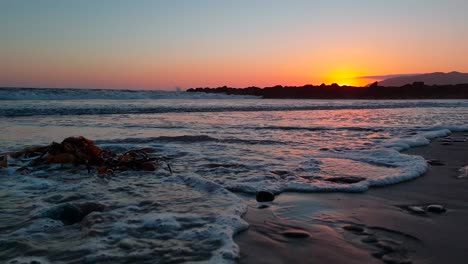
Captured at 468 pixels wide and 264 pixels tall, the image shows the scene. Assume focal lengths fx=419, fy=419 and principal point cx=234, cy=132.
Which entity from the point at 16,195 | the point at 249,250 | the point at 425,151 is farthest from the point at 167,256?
the point at 425,151

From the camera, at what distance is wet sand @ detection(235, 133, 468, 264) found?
3170mm

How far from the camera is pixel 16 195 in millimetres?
4848

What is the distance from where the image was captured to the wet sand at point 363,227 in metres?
3.17

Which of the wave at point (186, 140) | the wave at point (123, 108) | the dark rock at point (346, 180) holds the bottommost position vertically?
the wave at point (186, 140)

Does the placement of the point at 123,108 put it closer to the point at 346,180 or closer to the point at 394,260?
the point at 346,180

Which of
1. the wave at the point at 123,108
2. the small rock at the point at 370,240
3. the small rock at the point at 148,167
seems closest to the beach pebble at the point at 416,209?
the small rock at the point at 370,240

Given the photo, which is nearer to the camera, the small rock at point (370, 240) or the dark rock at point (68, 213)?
the small rock at point (370, 240)

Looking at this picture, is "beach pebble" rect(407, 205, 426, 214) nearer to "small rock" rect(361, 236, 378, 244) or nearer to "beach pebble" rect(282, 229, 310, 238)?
"small rock" rect(361, 236, 378, 244)

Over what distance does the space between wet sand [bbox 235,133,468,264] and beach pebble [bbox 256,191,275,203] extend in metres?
0.08

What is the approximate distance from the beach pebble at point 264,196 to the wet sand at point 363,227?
0.08 metres

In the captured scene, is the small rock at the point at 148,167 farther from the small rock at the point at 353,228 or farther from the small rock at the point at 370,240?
the small rock at the point at 370,240

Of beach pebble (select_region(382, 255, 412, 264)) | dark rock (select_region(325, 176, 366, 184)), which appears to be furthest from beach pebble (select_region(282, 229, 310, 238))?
dark rock (select_region(325, 176, 366, 184))

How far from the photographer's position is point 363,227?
3.82 m

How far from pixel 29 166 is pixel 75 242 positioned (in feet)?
12.7
